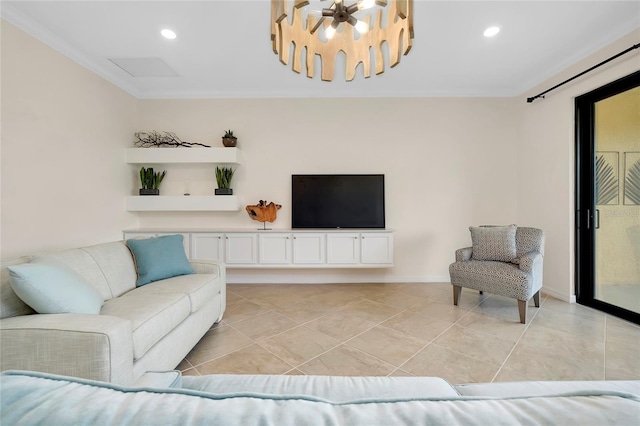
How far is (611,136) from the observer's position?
2725mm

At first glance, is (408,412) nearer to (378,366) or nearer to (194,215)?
(378,366)

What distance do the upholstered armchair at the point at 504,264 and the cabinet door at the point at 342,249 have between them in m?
1.17

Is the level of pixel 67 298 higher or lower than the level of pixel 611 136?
lower

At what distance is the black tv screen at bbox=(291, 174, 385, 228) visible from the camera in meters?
3.77

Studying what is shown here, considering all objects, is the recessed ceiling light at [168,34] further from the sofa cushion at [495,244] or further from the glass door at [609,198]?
the glass door at [609,198]

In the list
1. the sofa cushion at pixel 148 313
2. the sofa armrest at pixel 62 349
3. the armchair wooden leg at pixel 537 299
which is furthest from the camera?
the armchair wooden leg at pixel 537 299

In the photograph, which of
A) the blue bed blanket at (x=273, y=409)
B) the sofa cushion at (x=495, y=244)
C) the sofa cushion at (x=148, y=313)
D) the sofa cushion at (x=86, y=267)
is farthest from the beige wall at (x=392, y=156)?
the blue bed blanket at (x=273, y=409)

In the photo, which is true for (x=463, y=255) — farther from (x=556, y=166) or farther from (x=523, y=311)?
(x=556, y=166)

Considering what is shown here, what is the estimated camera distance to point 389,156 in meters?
3.87

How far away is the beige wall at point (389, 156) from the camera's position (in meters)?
3.83

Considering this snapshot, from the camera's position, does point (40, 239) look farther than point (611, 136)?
No

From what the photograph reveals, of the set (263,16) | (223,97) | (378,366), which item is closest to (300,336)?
(378,366)

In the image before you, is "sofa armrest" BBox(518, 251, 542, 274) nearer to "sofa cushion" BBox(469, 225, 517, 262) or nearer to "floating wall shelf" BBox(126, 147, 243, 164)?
"sofa cushion" BBox(469, 225, 517, 262)

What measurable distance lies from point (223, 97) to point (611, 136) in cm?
472
